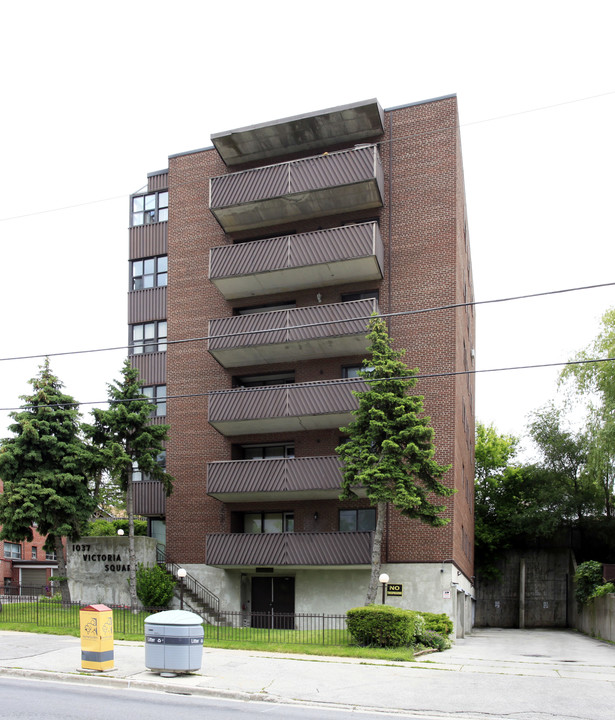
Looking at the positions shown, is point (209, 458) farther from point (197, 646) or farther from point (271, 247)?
point (197, 646)

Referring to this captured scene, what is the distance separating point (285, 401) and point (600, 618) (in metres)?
19.4

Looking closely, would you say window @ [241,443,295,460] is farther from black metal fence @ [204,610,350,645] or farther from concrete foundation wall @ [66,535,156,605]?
black metal fence @ [204,610,350,645]

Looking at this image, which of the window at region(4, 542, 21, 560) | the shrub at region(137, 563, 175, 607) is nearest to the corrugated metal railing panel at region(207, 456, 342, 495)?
the shrub at region(137, 563, 175, 607)

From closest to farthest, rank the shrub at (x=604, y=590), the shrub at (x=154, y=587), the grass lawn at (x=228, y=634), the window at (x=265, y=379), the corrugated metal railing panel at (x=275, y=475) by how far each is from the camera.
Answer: the grass lawn at (x=228, y=634), the shrub at (x=154, y=587), the corrugated metal railing panel at (x=275, y=475), the window at (x=265, y=379), the shrub at (x=604, y=590)

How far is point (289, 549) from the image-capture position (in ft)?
96.4

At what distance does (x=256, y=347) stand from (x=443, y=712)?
1948 cm

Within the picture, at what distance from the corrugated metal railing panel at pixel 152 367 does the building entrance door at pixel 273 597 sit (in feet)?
33.0

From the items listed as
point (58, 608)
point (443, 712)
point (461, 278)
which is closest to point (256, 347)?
point (461, 278)

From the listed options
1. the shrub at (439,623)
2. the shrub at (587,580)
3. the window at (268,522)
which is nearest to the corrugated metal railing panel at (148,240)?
the window at (268,522)

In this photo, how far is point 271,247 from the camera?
31.6 meters

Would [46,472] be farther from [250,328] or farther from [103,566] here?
[250,328]

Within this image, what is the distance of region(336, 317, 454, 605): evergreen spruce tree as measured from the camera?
2409 centimetres

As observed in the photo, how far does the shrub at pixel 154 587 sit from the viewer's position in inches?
1119

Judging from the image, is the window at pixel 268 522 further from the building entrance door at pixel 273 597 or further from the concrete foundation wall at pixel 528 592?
the concrete foundation wall at pixel 528 592
